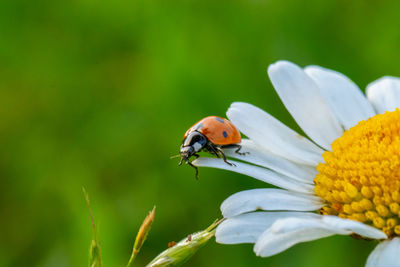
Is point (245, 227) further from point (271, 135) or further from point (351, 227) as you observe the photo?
point (271, 135)

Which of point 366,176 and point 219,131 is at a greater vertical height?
point 219,131

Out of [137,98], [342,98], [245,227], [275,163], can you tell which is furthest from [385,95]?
[137,98]

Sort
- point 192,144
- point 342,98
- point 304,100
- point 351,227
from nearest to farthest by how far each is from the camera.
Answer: point 351,227
point 192,144
point 304,100
point 342,98

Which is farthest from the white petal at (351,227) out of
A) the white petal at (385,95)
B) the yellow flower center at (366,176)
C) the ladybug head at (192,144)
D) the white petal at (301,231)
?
the white petal at (385,95)

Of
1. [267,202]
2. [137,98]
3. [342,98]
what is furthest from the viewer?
[137,98]

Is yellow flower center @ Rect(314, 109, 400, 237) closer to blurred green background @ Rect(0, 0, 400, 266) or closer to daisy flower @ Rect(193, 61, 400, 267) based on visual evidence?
daisy flower @ Rect(193, 61, 400, 267)

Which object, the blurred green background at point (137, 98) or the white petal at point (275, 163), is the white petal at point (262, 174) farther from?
the blurred green background at point (137, 98)

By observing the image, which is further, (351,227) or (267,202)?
(267,202)
